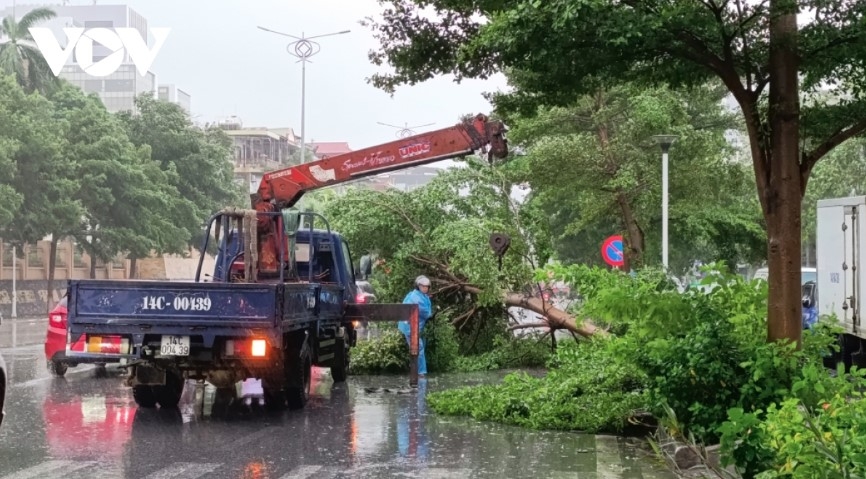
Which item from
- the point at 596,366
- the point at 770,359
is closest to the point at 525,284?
the point at 596,366

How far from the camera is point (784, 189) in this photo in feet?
27.9

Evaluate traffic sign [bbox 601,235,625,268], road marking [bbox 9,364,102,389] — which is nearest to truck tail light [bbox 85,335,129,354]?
road marking [bbox 9,364,102,389]

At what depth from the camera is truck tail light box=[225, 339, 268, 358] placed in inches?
441

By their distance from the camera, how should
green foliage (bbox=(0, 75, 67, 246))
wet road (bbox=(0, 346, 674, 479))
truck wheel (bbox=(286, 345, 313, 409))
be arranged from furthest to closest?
1. green foliage (bbox=(0, 75, 67, 246))
2. truck wheel (bbox=(286, 345, 313, 409))
3. wet road (bbox=(0, 346, 674, 479))

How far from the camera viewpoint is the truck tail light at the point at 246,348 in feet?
36.7

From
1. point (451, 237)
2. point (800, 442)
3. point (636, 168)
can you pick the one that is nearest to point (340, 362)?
point (451, 237)

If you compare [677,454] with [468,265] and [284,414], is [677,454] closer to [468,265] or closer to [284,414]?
[284,414]

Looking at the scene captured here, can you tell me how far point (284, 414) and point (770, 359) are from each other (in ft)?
19.9

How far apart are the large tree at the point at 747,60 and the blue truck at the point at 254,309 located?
375 cm

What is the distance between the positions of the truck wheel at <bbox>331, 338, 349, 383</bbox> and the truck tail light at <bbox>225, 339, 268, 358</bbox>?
4207 mm

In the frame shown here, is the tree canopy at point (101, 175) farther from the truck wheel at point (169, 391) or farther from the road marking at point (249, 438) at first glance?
the road marking at point (249, 438)

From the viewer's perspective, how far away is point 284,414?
12094mm

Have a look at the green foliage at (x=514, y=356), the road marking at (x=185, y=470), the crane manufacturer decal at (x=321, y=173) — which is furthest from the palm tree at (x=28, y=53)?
the road marking at (x=185, y=470)

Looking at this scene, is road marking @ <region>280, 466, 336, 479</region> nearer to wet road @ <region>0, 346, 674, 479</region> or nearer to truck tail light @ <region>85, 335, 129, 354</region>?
wet road @ <region>0, 346, 674, 479</region>
